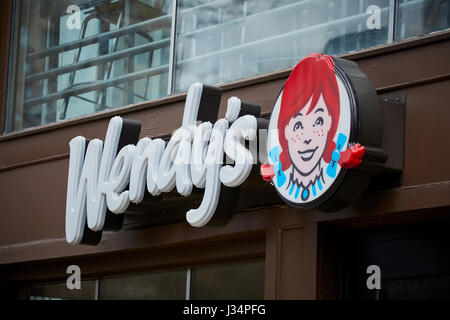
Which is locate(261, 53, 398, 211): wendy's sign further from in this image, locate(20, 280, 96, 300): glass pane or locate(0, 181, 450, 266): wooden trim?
locate(20, 280, 96, 300): glass pane

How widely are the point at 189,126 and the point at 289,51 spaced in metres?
1.22

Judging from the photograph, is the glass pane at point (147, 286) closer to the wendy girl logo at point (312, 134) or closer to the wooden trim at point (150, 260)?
the wooden trim at point (150, 260)

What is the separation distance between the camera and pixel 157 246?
27.6ft

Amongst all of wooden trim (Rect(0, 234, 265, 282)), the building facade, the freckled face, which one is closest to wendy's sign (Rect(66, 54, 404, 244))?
the freckled face

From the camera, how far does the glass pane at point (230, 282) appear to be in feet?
26.0

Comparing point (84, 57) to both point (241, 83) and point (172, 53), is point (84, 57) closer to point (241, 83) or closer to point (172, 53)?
point (172, 53)

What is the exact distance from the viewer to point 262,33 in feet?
27.4

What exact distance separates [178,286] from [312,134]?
2577 millimetres

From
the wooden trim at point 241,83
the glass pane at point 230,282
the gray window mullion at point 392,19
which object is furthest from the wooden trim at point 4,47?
the gray window mullion at point 392,19

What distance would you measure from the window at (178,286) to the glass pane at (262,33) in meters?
1.78

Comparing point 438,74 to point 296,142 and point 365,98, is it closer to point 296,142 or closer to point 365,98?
point 365,98

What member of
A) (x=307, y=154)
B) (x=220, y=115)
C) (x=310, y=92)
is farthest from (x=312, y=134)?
(x=220, y=115)

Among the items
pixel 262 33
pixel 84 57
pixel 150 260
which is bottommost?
pixel 150 260
